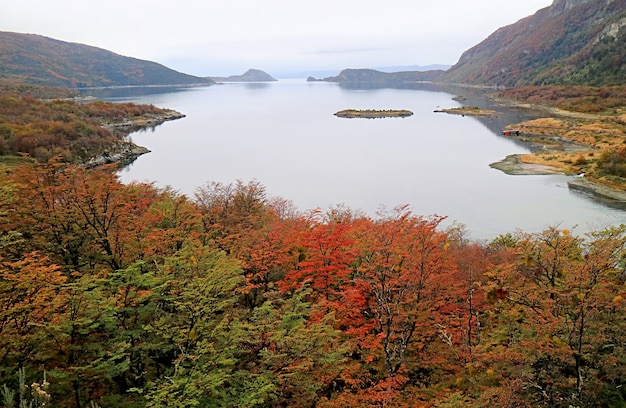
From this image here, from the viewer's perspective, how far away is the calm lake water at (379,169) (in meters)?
33.5

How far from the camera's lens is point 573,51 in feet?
513

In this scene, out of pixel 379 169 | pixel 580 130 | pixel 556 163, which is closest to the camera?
pixel 556 163

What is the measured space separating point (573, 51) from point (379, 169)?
150409mm

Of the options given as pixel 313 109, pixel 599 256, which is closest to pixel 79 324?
pixel 599 256

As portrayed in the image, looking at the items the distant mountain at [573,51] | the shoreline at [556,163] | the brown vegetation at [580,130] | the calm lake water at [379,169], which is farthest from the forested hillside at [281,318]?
the distant mountain at [573,51]

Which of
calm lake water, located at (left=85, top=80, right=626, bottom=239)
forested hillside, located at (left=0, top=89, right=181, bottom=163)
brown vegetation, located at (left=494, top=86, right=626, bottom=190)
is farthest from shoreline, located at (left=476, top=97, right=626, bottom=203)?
forested hillside, located at (left=0, top=89, right=181, bottom=163)

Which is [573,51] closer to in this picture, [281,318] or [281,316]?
[281,318]

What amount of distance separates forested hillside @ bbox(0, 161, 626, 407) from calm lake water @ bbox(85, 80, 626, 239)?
28.9ft

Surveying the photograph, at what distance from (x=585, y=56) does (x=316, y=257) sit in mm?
151265

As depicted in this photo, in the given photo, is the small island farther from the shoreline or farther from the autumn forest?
the autumn forest

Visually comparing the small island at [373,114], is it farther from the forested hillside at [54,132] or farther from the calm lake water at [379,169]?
the forested hillside at [54,132]

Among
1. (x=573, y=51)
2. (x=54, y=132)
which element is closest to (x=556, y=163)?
(x=54, y=132)

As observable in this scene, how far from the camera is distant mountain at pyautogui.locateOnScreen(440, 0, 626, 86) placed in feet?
380

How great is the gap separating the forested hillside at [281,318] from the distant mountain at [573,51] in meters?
119
